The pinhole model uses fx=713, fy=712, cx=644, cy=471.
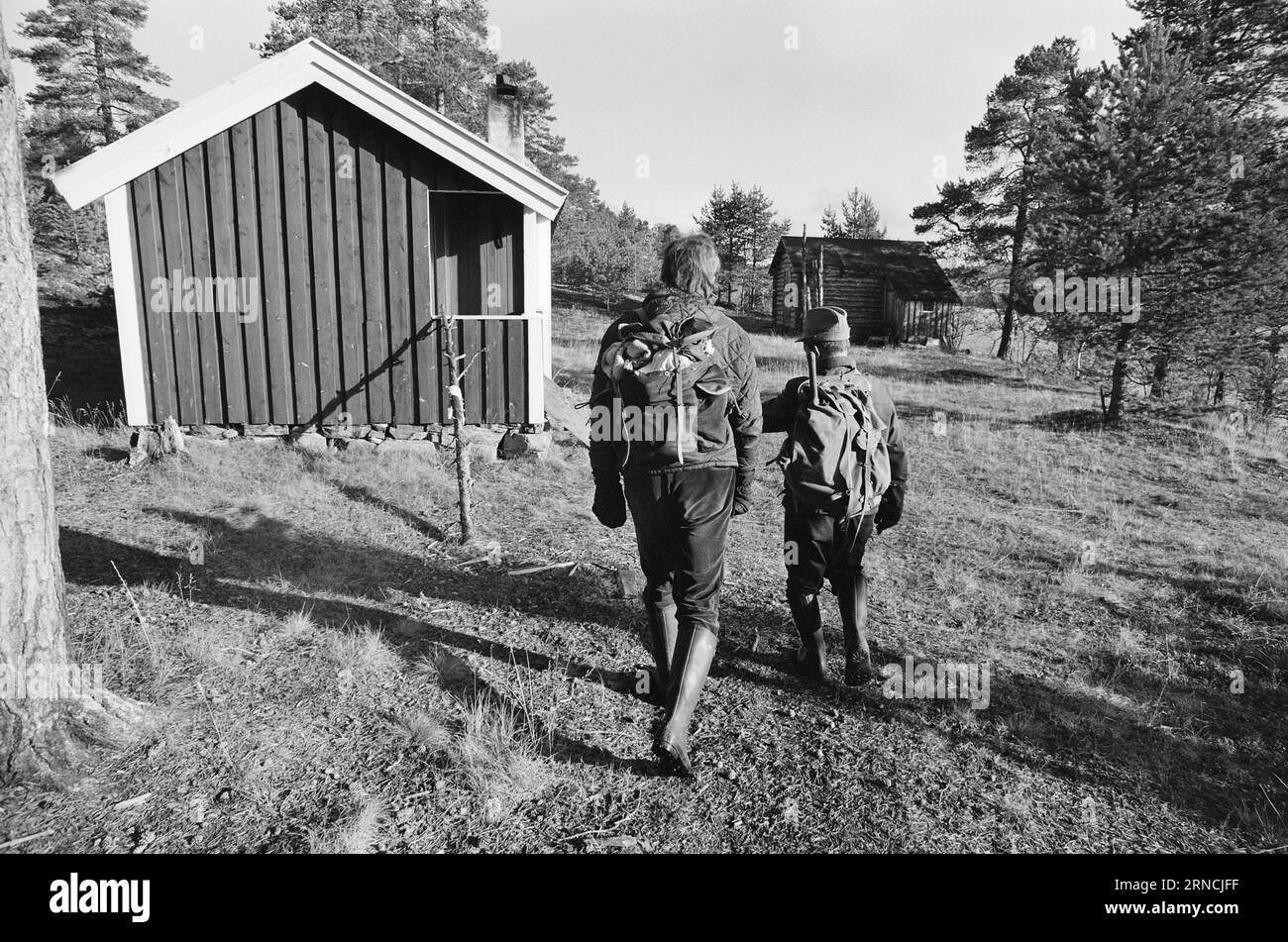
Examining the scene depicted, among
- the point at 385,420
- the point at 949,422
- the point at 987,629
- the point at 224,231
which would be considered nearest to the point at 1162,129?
the point at 949,422

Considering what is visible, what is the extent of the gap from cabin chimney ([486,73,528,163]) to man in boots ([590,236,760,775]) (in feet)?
28.2

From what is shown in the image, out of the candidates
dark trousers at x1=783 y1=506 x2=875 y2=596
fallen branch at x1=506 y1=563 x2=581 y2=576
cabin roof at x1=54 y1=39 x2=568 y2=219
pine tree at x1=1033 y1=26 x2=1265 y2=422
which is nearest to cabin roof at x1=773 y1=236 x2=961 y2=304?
pine tree at x1=1033 y1=26 x2=1265 y2=422

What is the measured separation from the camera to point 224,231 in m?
8.16

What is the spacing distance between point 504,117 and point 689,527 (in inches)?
379

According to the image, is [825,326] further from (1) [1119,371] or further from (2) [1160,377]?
(2) [1160,377]

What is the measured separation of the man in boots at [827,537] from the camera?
12.0 feet

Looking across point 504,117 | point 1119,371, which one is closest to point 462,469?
point 504,117

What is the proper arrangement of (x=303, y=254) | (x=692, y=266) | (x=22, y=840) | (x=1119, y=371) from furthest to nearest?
(x=1119, y=371) < (x=303, y=254) < (x=692, y=266) < (x=22, y=840)

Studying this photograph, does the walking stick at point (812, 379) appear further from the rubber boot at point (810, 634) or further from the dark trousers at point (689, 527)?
the rubber boot at point (810, 634)

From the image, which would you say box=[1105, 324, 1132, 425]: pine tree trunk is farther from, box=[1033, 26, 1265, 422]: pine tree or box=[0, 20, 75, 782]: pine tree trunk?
box=[0, 20, 75, 782]: pine tree trunk

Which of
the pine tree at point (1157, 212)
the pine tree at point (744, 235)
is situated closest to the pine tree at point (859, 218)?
the pine tree at point (744, 235)

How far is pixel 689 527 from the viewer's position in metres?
2.96
